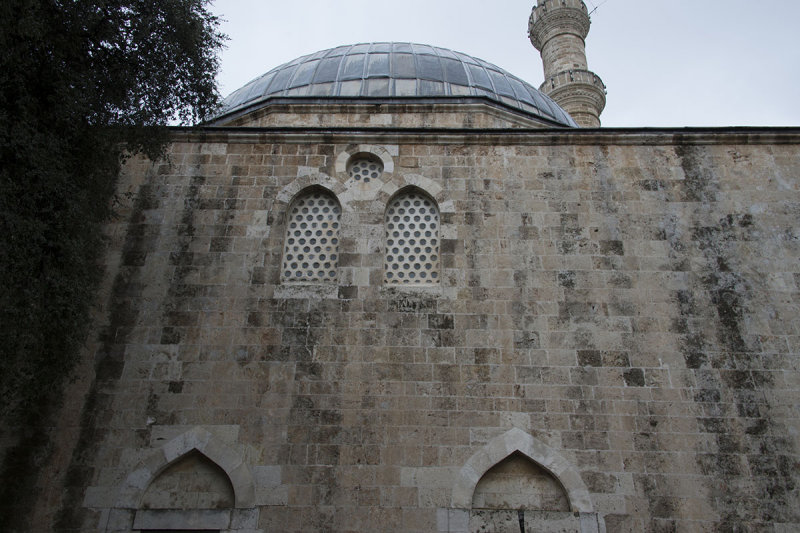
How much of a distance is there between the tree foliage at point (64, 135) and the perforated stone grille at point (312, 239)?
1.69 m

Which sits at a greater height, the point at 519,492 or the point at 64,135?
the point at 64,135

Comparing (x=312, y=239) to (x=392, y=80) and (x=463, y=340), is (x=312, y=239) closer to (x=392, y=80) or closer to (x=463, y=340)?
(x=463, y=340)

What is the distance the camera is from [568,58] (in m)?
17.3

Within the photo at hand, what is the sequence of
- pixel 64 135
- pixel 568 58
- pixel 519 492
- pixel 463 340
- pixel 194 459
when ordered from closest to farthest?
1. pixel 64 135
2. pixel 519 492
3. pixel 194 459
4. pixel 463 340
5. pixel 568 58

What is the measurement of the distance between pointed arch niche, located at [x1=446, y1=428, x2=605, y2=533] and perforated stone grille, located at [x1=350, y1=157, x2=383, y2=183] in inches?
132

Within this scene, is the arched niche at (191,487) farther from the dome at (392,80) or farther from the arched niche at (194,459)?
the dome at (392,80)

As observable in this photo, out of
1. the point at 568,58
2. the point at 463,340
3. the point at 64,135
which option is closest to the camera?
the point at 64,135

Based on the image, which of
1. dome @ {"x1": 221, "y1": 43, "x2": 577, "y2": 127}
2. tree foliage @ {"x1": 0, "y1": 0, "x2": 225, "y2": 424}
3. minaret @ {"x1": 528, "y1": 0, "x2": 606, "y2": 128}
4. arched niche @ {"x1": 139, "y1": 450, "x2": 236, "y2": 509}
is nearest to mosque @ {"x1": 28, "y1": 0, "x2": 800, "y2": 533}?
arched niche @ {"x1": 139, "y1": 450, "x2": 236, "y2": 509}

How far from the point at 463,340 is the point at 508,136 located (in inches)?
104

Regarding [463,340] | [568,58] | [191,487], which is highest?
[568,58]

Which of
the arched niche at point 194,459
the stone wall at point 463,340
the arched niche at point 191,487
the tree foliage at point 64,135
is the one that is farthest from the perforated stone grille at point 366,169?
the arched niche at point 191,487

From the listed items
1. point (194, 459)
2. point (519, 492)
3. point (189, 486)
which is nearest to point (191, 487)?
point (189, 486)

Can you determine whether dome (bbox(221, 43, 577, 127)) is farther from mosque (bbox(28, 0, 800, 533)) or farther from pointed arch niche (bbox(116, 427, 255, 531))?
pointed arch niche (bbox(116, 427, 255, 531))

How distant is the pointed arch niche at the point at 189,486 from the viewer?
549 centimetres
